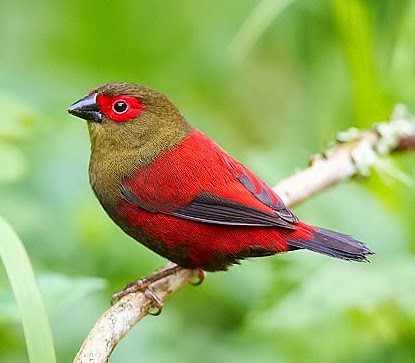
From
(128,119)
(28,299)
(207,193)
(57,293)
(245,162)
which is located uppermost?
(245,162)

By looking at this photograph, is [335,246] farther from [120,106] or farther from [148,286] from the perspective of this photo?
[120,106]

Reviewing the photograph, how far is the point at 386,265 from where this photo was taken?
162 inches

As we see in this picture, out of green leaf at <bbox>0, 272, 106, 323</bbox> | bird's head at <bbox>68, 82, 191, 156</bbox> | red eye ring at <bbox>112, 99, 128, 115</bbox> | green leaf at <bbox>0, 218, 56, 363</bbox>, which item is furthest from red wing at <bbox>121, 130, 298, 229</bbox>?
green leaf at <bbox>0, 218, 56, 363</bbox>

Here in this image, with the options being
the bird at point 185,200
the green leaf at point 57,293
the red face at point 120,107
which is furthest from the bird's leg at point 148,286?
the red face at point 120,107

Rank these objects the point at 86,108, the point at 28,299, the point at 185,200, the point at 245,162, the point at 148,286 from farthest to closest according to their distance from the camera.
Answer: the point at 245,162 → the point at 86,108 → the point at 185,200 → the point at 148,286 → the point at 28,299

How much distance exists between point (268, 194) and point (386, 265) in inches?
32.5

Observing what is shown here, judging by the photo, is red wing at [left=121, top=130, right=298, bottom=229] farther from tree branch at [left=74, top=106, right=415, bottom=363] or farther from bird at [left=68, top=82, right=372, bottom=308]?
tree branch at [left=74, top=106, right=415, bottom=363]

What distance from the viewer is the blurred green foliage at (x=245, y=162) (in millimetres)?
4047

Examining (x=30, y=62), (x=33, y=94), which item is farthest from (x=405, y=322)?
(x=30, y=62)

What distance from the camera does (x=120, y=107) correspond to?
3762 mm

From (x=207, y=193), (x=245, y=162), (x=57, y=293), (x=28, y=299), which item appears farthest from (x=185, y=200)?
(x=245, y=162)

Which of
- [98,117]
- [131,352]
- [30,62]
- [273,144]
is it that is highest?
[30,62]

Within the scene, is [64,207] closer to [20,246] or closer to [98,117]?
[98,117]

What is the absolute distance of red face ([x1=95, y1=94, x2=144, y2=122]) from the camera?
12.2 ft
